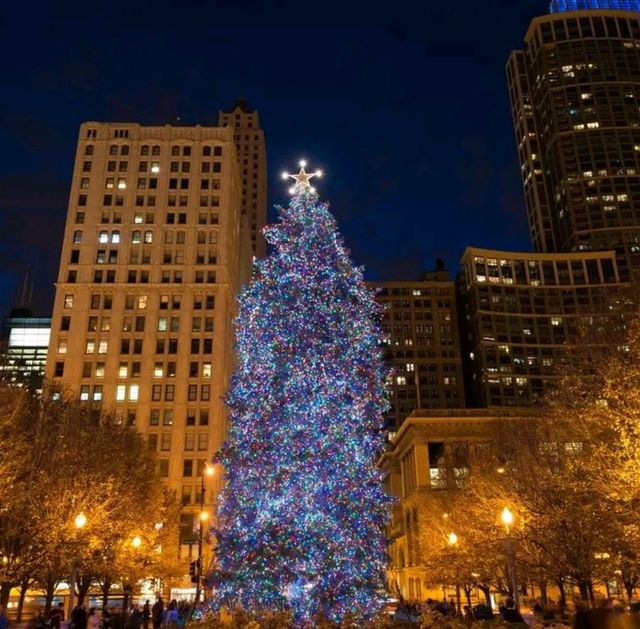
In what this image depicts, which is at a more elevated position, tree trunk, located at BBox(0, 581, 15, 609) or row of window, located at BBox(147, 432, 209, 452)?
row of window, located at BBox(147, 432, 209, 452)

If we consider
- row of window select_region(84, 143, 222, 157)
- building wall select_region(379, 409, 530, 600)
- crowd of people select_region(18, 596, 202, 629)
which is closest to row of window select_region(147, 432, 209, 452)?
building wall select_region(379, 409, 530, 600)

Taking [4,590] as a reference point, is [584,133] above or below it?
above

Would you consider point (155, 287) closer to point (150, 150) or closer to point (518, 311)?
point (150, 150)

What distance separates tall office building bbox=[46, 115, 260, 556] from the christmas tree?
199 ft

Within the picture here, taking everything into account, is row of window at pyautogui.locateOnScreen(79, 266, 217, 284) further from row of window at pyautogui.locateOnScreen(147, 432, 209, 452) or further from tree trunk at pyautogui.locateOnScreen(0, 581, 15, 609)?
tree trunk at pyautogui.locateOnScreen(0, 581, 15, 609)

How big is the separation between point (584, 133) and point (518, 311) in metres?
59.1

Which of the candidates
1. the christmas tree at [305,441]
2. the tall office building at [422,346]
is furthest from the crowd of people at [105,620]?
the tall office building at [422,346]

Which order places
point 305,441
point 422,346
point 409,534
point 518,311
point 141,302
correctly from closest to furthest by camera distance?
point 305,441, point 409,534, point 141,302, point 518,311, point 422,346

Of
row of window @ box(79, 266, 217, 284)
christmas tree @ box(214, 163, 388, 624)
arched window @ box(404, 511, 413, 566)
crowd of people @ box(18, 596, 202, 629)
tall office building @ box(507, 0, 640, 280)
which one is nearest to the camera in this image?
christmas tree @ box(214, 163, 388, 624)

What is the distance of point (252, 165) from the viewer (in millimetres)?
173500

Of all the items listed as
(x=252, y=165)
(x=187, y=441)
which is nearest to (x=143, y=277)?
(x=187, y=441)

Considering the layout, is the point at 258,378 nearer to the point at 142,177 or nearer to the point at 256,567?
the point at 256,567

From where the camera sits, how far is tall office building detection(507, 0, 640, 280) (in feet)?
531

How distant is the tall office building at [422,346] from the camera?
148125mm
